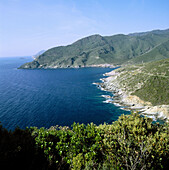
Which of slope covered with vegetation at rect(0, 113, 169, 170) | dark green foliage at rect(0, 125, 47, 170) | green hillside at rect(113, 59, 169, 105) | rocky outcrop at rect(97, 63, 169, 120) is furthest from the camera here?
green hillside at rect(113, 59, 169, 105)

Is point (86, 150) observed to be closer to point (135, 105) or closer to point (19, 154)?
point (19, 154)

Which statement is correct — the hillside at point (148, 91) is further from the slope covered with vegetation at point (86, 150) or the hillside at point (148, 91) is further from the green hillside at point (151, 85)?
the slope covered with vegetation at point (86, 150)

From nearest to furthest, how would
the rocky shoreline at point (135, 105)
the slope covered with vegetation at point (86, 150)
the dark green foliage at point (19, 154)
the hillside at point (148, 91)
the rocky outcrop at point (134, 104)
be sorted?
the slope covered with vegetation at point (86, 150) < the dark green foliage at point (19, 154) < the rocky shoreline at point (135, 105) < the rocky outcrop at point (134, 104) < the hillside at point (148, 91)

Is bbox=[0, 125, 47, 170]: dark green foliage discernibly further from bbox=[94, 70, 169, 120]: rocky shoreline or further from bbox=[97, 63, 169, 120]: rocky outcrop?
bbox=[97, 63, 169, 120]: rocky outcrop

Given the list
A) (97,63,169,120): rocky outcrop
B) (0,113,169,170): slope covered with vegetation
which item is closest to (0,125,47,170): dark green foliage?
(0,113,169,170): slope covered with vegetation

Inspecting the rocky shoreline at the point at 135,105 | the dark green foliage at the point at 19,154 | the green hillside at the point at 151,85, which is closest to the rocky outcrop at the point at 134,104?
the rocky shoreline at the point at 135,105

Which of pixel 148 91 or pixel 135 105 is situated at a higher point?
pixel 148 91

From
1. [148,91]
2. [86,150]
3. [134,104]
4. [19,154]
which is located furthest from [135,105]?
[19,154]

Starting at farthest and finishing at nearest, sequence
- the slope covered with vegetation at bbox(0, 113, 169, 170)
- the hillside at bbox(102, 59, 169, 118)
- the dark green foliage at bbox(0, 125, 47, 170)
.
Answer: the hillside at bbox(102, 59, 169, 118) < the dark green foliage at bbox(0, 125, 47, 170) < the slope covered with vegetation at bbox(0, 113, 169, 170)
